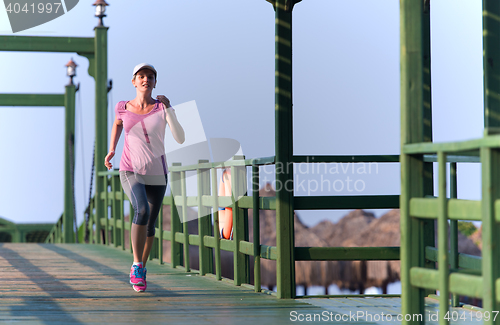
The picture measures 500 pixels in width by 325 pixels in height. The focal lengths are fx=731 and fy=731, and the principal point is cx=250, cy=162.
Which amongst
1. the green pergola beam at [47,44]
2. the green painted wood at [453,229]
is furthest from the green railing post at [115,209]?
the green painted wood at [453,229]

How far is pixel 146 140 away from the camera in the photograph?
473 cm

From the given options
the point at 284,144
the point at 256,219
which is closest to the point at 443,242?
the point at 284,144

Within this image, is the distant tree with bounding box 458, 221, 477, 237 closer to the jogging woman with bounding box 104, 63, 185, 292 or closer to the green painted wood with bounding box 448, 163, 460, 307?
the green painted wood with bounding box 448, 163, 460, 307

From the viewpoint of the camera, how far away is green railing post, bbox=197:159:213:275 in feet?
21.1

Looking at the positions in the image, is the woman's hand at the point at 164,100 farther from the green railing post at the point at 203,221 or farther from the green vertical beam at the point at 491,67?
the green vertical beam at the point at 491,67

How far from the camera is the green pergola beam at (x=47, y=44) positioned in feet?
40.1

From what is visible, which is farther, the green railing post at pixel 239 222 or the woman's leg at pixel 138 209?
the green railing post at pixel 239 222

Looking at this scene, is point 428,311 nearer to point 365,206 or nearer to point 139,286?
point 365,206

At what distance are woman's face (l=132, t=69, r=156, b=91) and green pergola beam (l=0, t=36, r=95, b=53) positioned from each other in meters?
7.85

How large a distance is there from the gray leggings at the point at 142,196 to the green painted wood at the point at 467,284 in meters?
2.38

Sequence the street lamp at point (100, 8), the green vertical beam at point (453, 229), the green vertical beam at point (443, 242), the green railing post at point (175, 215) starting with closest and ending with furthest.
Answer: the green vertical beam at point (443, 242)
the green vertical beam at point (453, 229)
the green railing post at point (175, 215)
the street lamp at point (100, 8)

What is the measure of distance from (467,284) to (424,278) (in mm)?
303

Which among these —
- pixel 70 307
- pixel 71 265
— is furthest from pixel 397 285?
pixel 70 307

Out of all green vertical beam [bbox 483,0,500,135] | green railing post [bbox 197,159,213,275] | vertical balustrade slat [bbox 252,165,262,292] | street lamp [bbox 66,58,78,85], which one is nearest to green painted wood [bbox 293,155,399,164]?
vertical balustrade slat [bbox 252,165,262,292]
